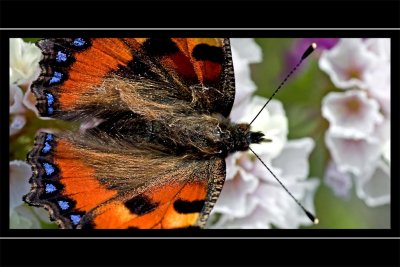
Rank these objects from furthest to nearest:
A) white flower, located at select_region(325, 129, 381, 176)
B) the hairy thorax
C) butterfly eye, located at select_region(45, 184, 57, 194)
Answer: white flower, located at select_region(325, 129, 381, 176) < the hairy thorax < butterfly eye, located at select_region(45, 184, 57, 194)

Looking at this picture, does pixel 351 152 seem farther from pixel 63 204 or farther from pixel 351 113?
pixel 63 204

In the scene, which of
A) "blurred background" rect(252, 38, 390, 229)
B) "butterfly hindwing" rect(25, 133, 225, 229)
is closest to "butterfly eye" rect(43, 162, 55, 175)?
"butterfly hindwing" rect(25, 133, 225, 229)

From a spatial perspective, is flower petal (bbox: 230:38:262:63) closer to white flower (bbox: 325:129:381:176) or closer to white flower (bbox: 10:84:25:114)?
white flower (bbox: 325:129:381:176)

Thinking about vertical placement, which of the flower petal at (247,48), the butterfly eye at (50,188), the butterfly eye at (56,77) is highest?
the butterfly eye at (56,77)

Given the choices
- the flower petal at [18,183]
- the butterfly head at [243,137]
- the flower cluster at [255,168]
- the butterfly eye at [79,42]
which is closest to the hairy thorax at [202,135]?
the butterfly head at [243,137]

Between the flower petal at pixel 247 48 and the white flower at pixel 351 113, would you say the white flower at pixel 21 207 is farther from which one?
the white flower at pixel 351 113
